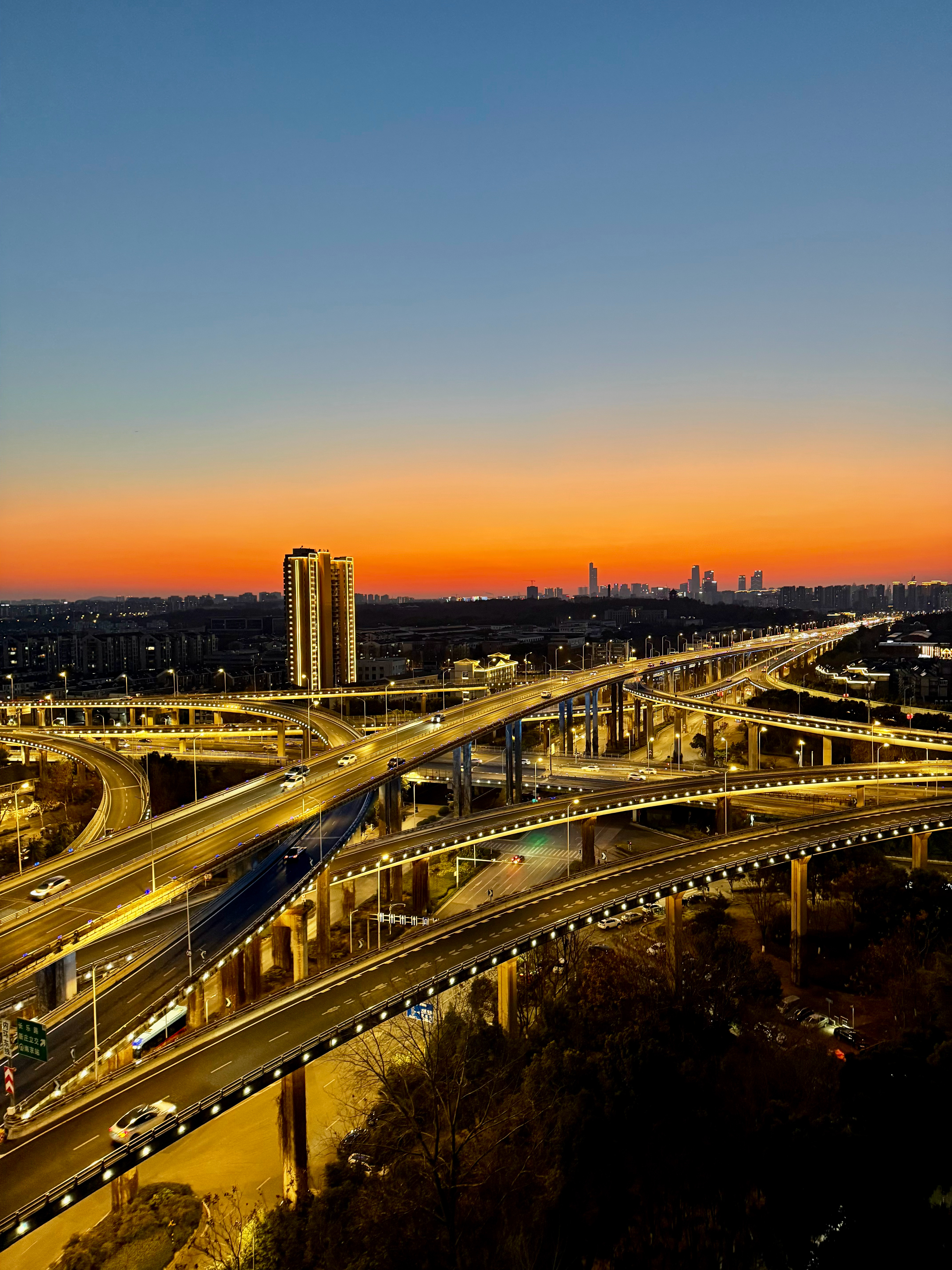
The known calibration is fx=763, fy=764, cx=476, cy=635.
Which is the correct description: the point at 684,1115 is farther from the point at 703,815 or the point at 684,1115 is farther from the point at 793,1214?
the point at 703,815

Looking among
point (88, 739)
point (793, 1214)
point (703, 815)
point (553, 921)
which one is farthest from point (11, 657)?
point (793, 1214)

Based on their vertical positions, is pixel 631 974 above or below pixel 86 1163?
below

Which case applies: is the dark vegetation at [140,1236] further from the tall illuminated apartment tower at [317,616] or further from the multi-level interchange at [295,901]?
the tall illuminated apartment tower at [317,616]

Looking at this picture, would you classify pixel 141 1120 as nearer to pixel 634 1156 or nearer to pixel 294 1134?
pixel 294 1134

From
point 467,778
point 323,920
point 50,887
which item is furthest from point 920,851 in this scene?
point 50,887

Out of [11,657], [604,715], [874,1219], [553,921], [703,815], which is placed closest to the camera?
[874,1219]
